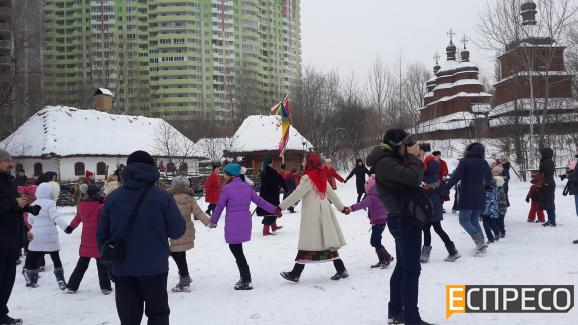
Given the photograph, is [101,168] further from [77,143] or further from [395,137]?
[395,137]

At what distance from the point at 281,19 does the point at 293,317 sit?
110m

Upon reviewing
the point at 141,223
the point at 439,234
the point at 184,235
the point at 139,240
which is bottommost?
the point at 439,234

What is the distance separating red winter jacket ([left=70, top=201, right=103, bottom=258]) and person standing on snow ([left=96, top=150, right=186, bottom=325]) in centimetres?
317

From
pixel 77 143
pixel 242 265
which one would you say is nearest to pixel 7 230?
pixel 242 265

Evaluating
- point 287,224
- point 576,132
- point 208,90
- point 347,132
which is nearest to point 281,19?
point 208,90

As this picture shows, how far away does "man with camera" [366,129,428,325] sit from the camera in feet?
14.9

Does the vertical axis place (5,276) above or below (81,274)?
above

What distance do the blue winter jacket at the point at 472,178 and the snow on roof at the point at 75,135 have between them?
27138 millimetres

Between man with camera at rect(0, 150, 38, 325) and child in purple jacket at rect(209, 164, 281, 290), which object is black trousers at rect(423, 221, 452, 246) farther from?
man with camera at rect(0, 150, 38, 325)

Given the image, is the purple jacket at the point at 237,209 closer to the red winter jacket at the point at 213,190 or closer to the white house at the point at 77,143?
the red winter jacket at the point at 213,190

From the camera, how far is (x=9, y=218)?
5.53 m

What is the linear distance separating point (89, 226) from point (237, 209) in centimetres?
215

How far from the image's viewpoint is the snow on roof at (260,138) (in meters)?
37.5

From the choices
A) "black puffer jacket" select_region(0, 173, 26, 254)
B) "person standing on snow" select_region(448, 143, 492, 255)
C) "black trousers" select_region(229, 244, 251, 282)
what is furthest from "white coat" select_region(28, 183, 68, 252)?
"person standing on snow" select_region(448, 143, 492, 255)
